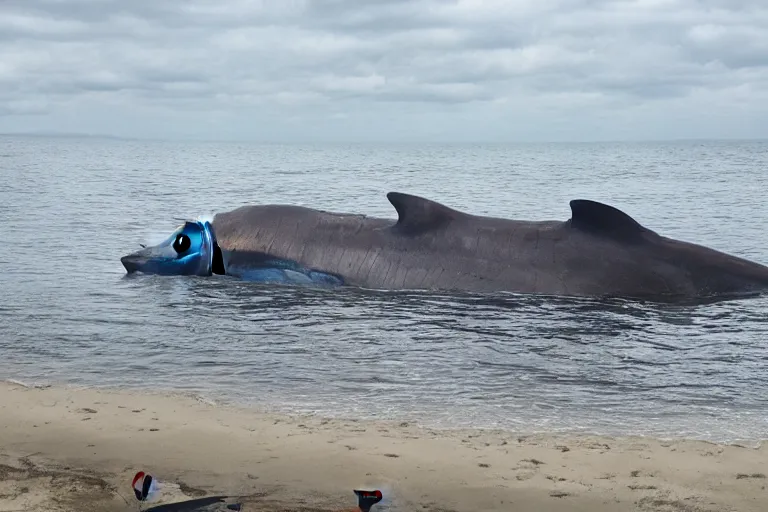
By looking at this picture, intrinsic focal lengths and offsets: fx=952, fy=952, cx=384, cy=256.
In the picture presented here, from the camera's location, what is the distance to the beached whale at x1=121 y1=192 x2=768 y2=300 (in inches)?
547

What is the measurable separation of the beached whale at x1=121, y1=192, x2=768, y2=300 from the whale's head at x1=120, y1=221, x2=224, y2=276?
2 centimetres

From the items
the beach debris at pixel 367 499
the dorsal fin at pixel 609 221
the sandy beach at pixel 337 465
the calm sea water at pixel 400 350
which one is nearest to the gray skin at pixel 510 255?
the dorsal fin at pixel 609 221

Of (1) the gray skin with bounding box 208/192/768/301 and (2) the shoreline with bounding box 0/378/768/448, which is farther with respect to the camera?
A: (1) the gray skin with bounding box 208/192/768/301

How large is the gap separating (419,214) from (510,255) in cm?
157

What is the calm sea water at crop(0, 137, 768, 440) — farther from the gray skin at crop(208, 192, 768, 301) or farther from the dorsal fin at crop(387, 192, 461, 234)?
the dorsal fin at crop(387, 192, 461, 234)

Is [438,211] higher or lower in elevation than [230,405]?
higher

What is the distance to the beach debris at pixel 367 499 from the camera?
5.91m

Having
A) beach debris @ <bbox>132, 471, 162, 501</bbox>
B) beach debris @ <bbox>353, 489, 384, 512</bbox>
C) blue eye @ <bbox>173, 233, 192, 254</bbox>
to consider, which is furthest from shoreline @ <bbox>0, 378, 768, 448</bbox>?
blue eye @ <bbox>173, 233, 192, 254</bbox>

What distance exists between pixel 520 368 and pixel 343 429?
9.71 ft

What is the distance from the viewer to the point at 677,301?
532 inches

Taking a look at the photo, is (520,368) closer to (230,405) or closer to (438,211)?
(230,405)

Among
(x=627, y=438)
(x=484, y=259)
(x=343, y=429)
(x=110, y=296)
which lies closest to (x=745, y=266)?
(x=484, y=259)

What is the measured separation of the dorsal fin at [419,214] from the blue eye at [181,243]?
4.02m

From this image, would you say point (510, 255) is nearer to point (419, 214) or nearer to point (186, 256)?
point (419, 214)
